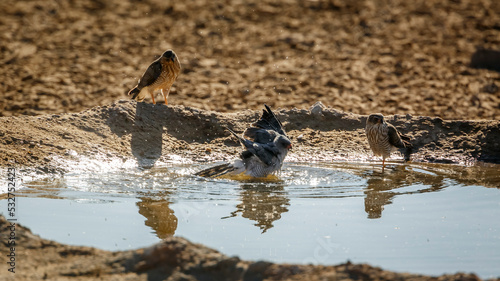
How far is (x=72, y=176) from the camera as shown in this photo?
24.0 feet

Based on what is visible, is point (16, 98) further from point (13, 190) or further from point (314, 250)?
point (314, 250)

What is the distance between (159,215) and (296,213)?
1251 millimetres

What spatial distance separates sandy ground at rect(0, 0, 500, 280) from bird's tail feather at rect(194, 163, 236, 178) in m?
0.99

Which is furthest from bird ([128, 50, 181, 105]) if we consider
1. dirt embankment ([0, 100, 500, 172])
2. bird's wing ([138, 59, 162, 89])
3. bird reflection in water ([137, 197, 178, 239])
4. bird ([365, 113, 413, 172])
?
bird reflection in water ([137, 197, 178, 239])

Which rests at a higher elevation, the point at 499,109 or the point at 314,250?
the point at 499,109

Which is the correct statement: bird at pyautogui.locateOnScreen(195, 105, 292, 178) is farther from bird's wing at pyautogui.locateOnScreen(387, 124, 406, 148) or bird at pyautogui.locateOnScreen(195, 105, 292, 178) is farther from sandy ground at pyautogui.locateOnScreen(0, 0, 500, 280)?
bird's wing at pyautogui.locateOnScreen(387, 124, 406, 148)

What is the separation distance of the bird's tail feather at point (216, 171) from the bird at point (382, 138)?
191 centimetres

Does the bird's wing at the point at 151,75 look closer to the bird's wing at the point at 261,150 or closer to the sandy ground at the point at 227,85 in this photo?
the sandy ground at the point at 227,85

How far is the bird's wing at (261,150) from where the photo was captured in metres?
7.41

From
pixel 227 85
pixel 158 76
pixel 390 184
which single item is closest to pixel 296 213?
pixel 390 184

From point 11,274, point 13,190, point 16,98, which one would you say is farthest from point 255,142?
point 16,98

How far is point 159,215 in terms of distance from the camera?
5906 millimetres

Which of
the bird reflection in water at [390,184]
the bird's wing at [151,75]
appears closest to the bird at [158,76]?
Result: the bird's wing at [151,75]

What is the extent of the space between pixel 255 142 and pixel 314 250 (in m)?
3.21
